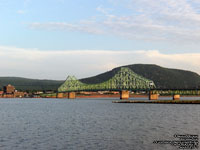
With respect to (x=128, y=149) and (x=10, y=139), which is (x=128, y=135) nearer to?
(x=128, y=149)

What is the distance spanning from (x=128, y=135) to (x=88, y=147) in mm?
10329

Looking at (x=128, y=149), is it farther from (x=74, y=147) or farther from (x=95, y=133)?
(x=95, y=133)

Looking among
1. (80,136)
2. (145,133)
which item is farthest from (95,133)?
(145,133)

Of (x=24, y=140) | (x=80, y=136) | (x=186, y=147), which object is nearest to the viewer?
(x=186, y=147)

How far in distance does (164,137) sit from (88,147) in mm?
11618

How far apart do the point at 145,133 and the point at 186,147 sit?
44.0ft

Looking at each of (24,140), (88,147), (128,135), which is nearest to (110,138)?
(128,135)

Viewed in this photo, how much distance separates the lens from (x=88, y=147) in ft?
127

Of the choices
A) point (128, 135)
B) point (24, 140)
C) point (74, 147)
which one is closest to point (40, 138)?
point (24, 140)

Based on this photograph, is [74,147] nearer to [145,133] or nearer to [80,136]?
[80,136]

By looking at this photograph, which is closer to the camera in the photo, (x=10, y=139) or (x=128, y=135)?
(x=10, y=139)

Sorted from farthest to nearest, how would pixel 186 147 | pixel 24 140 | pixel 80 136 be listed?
pixel 80 136, pixel 24 140, pixel 186 147

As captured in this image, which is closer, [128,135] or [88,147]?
[88,147]

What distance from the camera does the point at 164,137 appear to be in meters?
45.8
